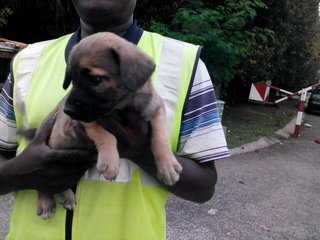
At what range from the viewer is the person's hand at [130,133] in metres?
1.64

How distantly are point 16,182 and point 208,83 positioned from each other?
1.01 meters

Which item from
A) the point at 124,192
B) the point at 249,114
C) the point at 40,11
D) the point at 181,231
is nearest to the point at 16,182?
the point at 124,192

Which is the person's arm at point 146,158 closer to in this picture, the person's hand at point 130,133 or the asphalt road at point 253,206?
the person's hand at point 130,133

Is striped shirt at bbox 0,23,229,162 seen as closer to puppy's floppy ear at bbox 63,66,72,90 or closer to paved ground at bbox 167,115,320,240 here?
puppy's floppy ear at bbox 63,66,72,90

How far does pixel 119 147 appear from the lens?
5.49 feet

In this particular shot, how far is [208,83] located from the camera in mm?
1837

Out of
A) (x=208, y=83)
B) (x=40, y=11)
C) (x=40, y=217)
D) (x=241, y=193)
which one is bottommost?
(x=241, y=193)

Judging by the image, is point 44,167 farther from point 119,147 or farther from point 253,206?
point 253,206

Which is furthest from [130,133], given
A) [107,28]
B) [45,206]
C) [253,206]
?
[253,206]

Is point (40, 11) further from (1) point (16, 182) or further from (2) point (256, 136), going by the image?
(1) point (16, 182)

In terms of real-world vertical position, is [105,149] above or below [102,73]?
below

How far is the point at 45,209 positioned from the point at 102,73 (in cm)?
66

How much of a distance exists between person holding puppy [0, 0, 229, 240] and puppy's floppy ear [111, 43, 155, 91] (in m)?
0.15

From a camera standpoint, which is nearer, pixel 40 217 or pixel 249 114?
pixel 40 217
